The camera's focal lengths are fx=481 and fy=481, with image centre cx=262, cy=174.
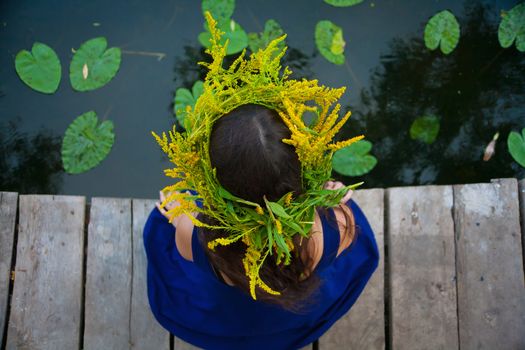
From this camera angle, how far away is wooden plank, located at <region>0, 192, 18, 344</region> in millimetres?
1616

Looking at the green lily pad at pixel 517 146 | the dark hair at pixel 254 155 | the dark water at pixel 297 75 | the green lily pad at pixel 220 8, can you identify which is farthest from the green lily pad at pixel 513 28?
the dark hair at pixel 254 155

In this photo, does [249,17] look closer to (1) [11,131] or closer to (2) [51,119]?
(2) [51,119]

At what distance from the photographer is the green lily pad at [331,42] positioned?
212 cm

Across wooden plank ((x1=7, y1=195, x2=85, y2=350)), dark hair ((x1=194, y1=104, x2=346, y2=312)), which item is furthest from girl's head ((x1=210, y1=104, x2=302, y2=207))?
wooden plank ((x1=7, y1=195, x2=85, y2=350))

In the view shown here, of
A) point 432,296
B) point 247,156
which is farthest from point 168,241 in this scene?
point 432,296

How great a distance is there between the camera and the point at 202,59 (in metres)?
2.13

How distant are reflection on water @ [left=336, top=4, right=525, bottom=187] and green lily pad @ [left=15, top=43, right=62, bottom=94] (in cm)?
128

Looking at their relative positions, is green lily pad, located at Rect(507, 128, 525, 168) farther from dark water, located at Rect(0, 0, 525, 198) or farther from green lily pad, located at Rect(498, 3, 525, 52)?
green lily pad, located at Rect(498, 3, 525, 52)

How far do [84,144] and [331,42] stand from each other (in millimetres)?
1155

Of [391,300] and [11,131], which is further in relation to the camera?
[11,131]

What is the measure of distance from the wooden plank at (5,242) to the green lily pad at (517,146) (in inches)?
77.8

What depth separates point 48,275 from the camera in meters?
1.62

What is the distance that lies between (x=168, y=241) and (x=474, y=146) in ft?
4.60

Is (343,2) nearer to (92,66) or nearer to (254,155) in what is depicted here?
(92,66)
